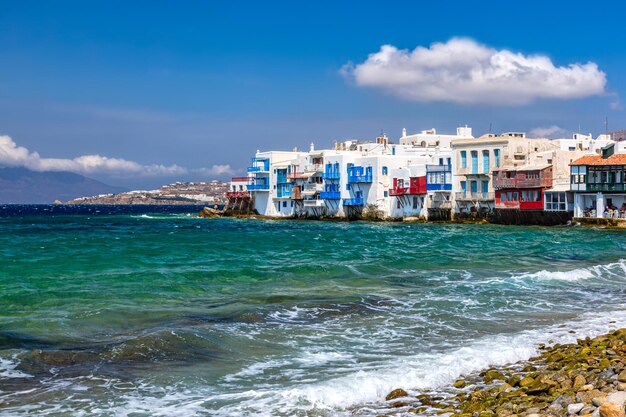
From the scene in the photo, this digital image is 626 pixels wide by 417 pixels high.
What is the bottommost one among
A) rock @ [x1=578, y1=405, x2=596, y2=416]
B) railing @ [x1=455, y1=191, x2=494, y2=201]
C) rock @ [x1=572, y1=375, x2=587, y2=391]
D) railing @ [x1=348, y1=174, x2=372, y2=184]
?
rock @ [x1=572, y1=375, x2=587, y2=391]

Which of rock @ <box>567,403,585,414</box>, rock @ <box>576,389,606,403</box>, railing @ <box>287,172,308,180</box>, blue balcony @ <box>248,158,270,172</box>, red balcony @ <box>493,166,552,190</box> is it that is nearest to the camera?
rock @ <box>567,403,585,414</box>

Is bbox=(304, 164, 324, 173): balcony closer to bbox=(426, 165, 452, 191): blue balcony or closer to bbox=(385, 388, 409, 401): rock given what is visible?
bbox=(426, 165, 452, 191): blue balcony

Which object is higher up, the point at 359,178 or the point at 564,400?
the point at 359,178

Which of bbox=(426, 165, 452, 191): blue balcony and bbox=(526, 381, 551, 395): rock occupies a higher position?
bbox=(426, 165, 452, 191): blue balcony

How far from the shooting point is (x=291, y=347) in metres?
15.9

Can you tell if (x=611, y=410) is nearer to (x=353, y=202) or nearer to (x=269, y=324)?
(x=269, y=324)

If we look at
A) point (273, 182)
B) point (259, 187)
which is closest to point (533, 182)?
point (273, 182)

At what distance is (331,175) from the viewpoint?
278 feet

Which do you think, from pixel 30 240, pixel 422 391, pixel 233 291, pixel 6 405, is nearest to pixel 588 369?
pixel 422 391

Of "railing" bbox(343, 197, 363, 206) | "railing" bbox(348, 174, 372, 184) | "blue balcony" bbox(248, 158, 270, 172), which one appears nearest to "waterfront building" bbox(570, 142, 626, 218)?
"railing" bbox(348, 174, 372, 184)

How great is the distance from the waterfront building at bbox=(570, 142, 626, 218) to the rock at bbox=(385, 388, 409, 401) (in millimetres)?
53942

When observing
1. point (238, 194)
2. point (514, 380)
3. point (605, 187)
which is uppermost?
point (238, 194)

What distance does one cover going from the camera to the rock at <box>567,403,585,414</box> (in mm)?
8891

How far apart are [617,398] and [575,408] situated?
53 centimetres
